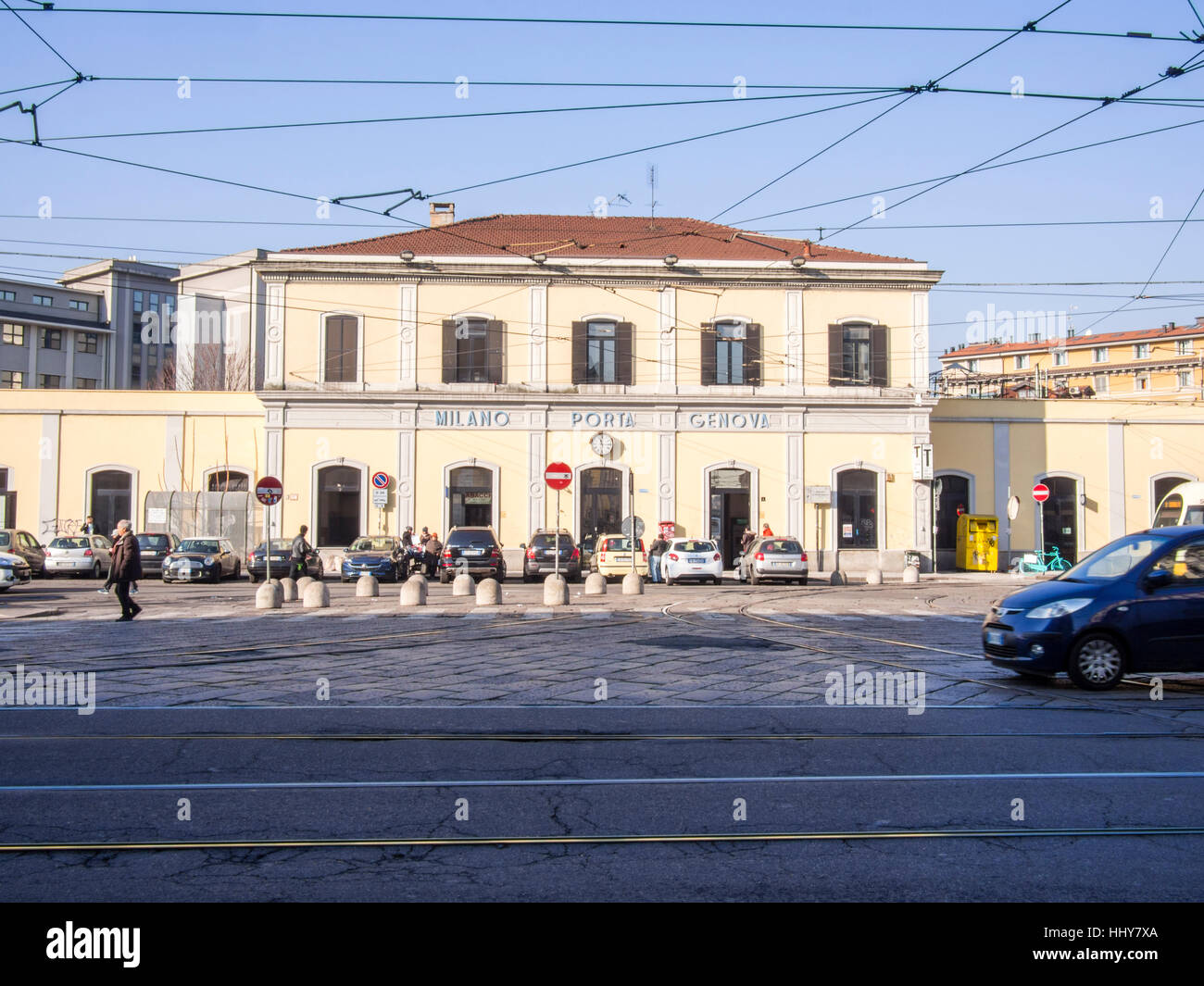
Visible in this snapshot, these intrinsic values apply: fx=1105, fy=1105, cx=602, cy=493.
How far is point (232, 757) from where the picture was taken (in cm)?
784

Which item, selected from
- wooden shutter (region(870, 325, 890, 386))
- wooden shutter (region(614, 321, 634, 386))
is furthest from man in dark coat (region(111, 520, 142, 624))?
wooden shutter (region(870, 325, 890, 386))

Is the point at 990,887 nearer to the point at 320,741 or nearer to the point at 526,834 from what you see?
the point at 526,834

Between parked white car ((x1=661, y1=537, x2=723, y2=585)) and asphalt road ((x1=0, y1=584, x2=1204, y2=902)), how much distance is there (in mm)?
16959

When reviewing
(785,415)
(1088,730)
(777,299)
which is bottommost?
(1088,730)

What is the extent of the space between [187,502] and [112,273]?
6027 centimetres

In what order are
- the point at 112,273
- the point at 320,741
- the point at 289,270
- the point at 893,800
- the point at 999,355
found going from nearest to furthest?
the point at 893,800
the point at 320,741
the point at 289,270
the point at 112,273
the point at 999,355

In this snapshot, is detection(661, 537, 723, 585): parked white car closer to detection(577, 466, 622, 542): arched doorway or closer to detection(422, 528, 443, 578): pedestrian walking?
detection(577, 466, 622, 542): arched doorway

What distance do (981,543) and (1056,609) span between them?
95.7ft

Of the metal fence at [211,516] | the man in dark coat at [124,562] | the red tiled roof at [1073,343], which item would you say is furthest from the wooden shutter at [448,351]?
the red tiled roof at [1073,343]

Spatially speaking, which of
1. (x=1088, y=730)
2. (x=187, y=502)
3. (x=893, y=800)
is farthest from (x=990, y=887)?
(x=187, y=502)

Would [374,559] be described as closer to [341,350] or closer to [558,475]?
[341,350]

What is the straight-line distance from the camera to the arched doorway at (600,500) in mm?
38344

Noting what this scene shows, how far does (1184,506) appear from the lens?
98.2ft

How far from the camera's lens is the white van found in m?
29.5
